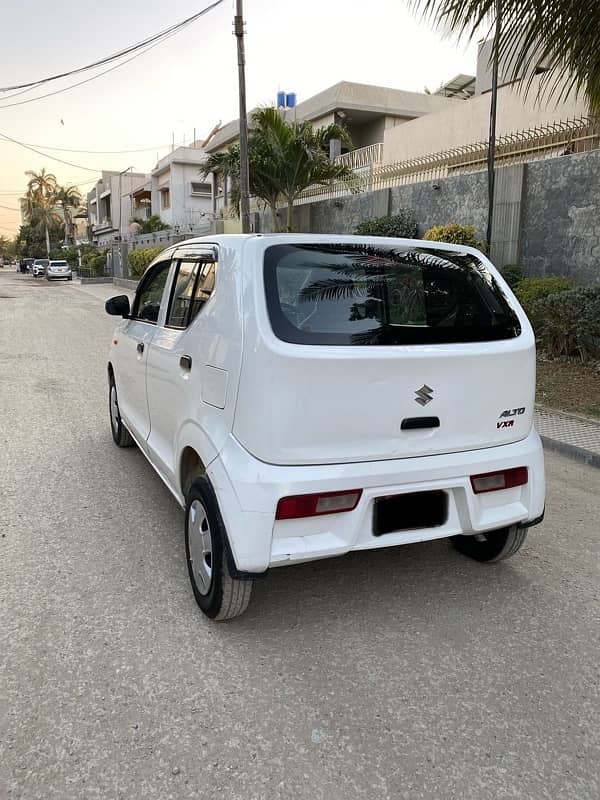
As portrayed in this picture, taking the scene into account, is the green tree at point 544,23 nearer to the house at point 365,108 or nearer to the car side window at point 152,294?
the car side window at point 152,294

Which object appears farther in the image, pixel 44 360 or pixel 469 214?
pixel 469 214

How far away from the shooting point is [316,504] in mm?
2605

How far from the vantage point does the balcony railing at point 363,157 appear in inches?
698

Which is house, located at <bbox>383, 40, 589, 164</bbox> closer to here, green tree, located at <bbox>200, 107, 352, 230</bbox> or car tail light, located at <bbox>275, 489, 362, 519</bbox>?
green tree, located at <bbox>200, 107, 352, 230</bbox>

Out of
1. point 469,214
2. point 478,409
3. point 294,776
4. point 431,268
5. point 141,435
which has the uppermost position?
point 469,214

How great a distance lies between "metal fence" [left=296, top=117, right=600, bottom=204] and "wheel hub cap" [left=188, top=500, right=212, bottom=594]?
7888 mm

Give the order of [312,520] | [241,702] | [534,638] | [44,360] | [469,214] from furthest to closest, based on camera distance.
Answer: [469,214]
[44,360]
[534,638]
[312,520]
[241,702]

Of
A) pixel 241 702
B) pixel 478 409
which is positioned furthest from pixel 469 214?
pixel 241 702

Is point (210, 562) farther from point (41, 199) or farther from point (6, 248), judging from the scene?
point (6, 248)

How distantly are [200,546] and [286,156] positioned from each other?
55.6 ft

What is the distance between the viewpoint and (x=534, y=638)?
9.37 ft

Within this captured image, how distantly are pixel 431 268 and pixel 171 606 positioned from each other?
2054 millimetres

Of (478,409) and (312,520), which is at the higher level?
(478,409)

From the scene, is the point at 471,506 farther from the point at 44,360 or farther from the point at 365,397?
Answer: the point at 44,360
